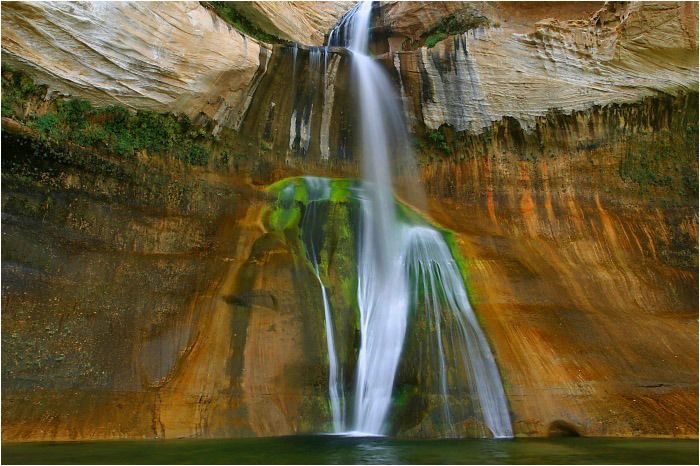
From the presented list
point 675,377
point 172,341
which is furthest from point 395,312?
point 675,377

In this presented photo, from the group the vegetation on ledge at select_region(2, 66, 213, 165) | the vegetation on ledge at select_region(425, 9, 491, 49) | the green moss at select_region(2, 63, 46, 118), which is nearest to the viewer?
the green moss at select_region(2, 63, 46, 118)

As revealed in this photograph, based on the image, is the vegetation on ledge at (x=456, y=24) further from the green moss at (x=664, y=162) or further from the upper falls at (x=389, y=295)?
the green moss at (x=664, y=162)

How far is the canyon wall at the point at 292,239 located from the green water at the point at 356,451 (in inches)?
29.5

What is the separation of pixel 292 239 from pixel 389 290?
244 centimetres

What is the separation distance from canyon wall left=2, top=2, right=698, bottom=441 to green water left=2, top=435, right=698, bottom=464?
2.46 feet

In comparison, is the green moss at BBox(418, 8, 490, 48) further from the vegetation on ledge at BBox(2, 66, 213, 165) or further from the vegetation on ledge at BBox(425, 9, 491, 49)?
the vegetation on ledge at BBox(2, 66, 213, 165)

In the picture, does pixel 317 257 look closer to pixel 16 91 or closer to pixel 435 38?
pixel 16 91

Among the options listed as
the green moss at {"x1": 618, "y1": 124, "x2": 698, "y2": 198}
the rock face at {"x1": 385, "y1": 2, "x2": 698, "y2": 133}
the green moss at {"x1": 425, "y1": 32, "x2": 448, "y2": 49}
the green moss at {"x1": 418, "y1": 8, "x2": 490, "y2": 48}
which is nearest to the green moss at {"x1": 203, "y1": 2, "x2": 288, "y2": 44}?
the rock face at {"x1": 385, "y1": 2, "x2": 698, "y2": 133}

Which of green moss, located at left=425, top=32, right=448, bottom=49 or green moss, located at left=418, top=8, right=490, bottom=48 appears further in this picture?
green moss, located at left=418, top=8, right=490, bottom=48

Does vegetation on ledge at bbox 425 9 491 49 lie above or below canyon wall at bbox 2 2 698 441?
above

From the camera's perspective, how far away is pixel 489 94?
48.6ft

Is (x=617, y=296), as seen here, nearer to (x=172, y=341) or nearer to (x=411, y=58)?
(x=411, y=58)

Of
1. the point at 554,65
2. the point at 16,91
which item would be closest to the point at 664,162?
the point at 554,65

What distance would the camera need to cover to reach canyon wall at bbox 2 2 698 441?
32.5 feet
